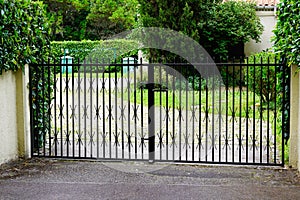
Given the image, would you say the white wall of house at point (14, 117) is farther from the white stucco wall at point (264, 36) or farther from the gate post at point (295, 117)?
the white stucco wall at point (264, 36)

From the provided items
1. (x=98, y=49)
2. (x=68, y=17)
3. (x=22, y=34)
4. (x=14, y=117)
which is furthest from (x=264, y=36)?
(x=68, y=17)

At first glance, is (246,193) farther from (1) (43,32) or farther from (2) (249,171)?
(1) (43,32)

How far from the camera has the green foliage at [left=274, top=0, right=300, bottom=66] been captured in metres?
6.05

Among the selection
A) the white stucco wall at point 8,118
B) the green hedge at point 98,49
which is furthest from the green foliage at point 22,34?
the green hedge at point 98,49

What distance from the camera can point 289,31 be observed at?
6.34m

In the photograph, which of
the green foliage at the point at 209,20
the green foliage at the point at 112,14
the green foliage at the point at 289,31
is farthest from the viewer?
the green foliage at the point at 112,14

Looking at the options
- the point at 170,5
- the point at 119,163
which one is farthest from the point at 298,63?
the point at 170,5

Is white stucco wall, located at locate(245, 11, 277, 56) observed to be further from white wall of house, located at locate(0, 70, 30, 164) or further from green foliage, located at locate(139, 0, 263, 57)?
white wall of house, located at locate(0, 70, 30, 164)

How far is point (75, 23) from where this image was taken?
104ft

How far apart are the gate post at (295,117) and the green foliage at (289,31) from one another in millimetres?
296

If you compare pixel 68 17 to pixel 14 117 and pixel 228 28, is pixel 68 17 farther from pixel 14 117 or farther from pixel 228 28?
pixel 14 117

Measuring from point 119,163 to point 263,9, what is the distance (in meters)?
13.1

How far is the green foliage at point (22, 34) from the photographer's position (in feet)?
21.3

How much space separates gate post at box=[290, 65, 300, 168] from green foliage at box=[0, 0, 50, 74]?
4.06 m
